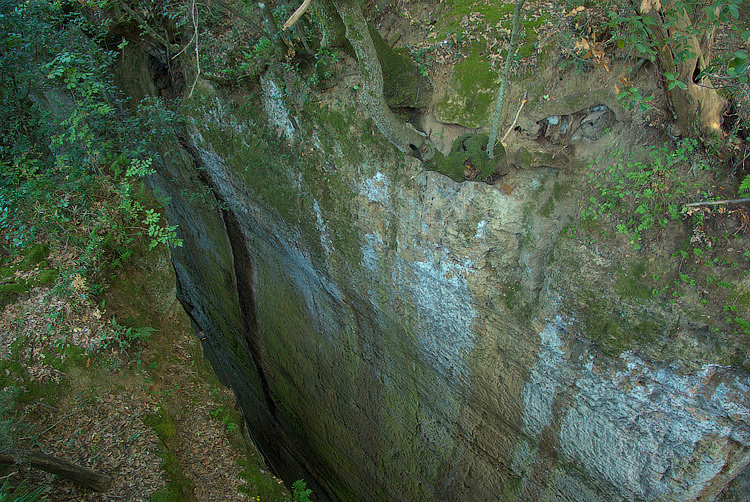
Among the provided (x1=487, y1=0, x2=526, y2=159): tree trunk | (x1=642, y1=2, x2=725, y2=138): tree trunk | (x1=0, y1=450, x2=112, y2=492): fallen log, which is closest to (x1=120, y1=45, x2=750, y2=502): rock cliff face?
(x1=487, y1=0, x2=526, y2=159): tree trunk

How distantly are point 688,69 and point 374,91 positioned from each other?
7.30ft

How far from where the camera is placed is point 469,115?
3537mm

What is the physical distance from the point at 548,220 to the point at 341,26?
255 centimetres

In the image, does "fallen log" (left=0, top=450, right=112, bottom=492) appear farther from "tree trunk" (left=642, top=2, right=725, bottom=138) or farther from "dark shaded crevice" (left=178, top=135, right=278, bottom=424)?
"tree trunk" (left=642, top=2, right=725, bottom=138)

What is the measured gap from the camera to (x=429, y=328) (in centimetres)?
430

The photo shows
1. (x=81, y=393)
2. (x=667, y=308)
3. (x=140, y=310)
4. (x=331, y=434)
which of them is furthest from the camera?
(x=331, y=434)

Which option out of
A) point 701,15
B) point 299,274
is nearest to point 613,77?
point 701,15

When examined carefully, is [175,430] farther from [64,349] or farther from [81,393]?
[64,349]

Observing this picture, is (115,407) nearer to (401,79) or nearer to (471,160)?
(471,160)

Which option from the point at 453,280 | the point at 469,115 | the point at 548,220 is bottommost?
the point at 453,280

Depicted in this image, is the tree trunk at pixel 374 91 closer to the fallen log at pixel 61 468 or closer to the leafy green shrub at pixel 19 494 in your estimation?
the fallen log at pixel 61 468

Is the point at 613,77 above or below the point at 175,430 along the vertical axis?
above

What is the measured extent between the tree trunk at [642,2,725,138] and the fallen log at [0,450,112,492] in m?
4.35

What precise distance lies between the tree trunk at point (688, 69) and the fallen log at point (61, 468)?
4.35 meters
